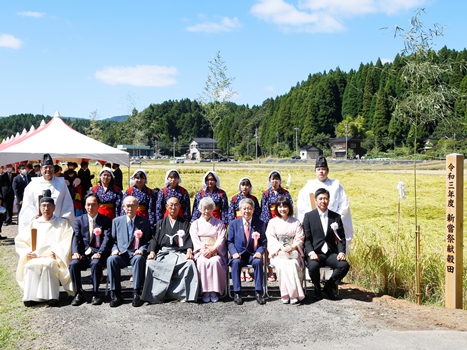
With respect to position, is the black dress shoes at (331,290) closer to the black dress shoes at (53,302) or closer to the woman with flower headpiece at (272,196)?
the woman with flower headpiece at (272,196)

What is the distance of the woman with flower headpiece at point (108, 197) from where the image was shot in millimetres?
7406

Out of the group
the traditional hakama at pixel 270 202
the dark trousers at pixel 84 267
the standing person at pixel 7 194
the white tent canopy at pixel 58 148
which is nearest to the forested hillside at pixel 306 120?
the standing person at pixel 7 194

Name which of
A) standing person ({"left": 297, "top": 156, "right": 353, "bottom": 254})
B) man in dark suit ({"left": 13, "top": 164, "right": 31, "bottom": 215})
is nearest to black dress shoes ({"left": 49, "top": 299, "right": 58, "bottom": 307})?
standing person ({"left": 297, "top": 156, "right": 353, "bottom": 254})

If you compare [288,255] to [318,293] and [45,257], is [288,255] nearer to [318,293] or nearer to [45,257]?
[318,293]

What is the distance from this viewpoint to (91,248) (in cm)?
620

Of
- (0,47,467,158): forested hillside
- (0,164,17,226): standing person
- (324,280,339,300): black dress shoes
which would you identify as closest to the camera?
(324,280,339,300): black dress shoes

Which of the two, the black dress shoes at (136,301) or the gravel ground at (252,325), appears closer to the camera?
the gravel ground at (252,325)

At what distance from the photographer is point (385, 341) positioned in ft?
15.0

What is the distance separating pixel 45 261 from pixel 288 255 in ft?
10.3

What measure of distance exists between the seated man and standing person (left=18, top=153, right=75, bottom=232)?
68 centimetres

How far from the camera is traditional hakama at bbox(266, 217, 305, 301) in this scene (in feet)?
19.1

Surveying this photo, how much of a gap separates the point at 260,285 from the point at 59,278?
262 centimetres

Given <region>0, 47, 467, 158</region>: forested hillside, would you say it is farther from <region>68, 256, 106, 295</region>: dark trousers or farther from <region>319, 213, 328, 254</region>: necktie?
<region>68, 256, 106, 295</region>: dark trousers

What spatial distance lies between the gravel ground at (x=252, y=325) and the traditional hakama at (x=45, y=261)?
224mm
